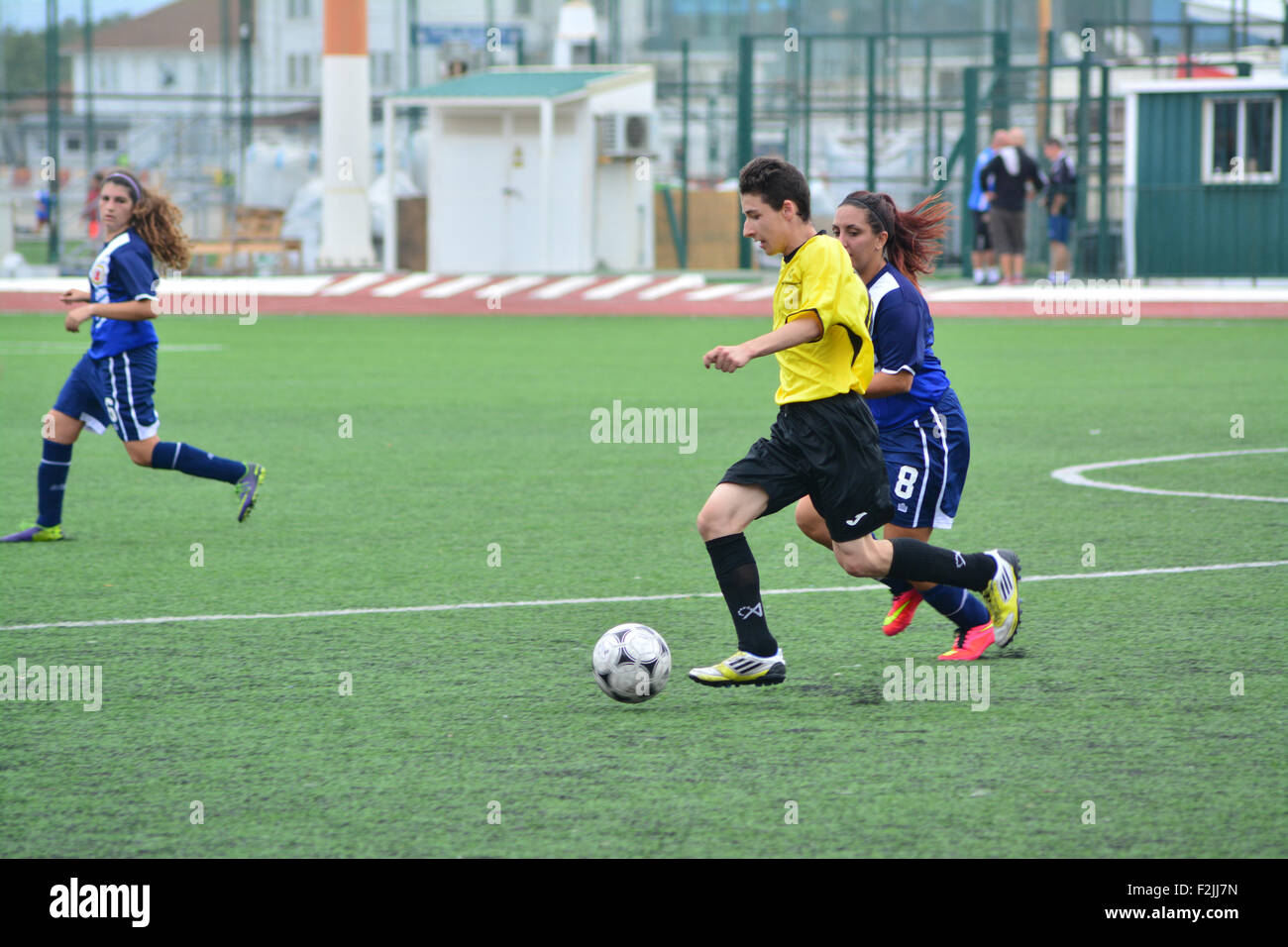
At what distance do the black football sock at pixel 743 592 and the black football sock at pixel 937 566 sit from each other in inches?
18.6

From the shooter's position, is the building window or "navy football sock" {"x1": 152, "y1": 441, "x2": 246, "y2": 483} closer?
"navy football sock" {"x1": 152, "y1": 441, "x2": 246, "y2": 483}

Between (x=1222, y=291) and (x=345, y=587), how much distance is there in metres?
19.6

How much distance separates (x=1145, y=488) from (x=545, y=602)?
4.27m

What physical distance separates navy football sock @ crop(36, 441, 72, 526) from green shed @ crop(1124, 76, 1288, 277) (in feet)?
64.7

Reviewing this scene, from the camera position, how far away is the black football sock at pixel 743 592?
573cm

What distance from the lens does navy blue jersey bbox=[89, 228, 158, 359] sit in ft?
27.9

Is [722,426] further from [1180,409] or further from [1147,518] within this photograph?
[1147,518]

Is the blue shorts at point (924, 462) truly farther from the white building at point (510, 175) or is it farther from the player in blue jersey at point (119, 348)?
the white building at point (510, 175)

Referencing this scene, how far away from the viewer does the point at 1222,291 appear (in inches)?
971

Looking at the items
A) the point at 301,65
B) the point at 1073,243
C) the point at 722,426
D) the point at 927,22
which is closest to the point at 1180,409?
the point at 722,426

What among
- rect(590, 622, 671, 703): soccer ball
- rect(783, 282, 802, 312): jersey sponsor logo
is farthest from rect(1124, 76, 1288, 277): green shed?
rect(590, 622, 671, 703): soccer ball

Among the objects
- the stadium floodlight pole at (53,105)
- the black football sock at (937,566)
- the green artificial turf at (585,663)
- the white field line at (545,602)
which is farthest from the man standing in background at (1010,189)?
the black football sock at (937,566)

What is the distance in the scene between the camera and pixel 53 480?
28.6 feet

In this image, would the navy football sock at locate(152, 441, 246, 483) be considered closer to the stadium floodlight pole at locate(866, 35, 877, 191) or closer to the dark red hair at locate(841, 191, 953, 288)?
the dark red hair at locate(841, 191, 953, 288)
